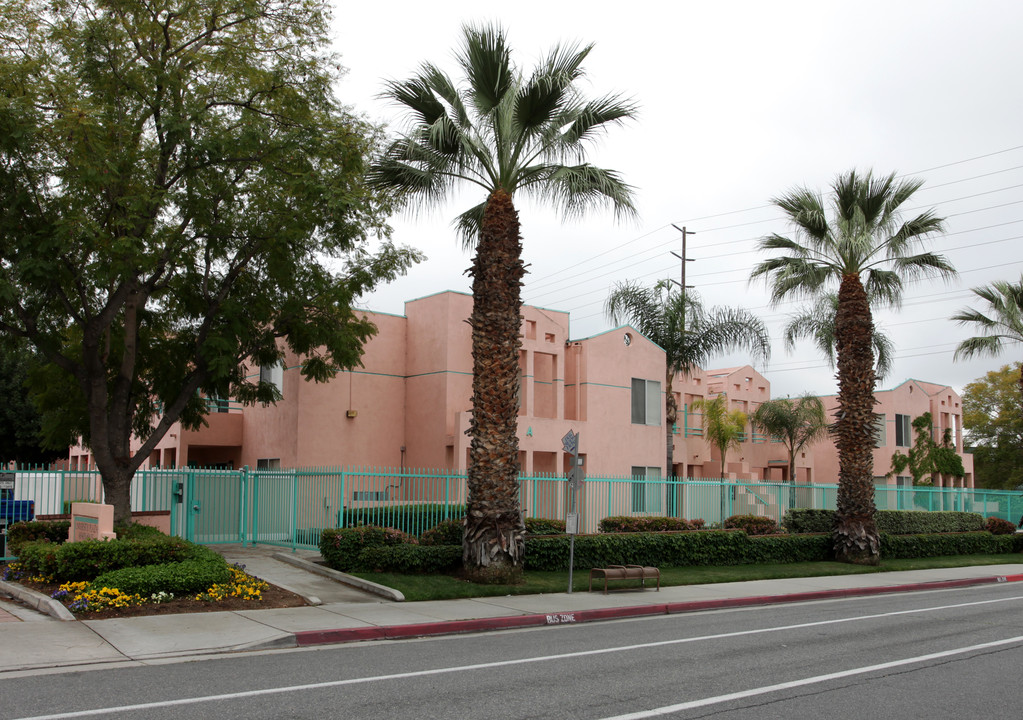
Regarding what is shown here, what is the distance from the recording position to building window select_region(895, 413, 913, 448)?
4612 cm

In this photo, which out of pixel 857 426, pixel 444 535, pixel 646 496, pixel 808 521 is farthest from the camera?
pixel 808 521

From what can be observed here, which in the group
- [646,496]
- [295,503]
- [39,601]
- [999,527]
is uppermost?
[295,503]

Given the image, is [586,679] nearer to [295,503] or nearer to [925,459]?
[295,503]

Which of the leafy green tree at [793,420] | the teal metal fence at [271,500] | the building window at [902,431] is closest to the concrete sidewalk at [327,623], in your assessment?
the teal metal fence at [271,500]

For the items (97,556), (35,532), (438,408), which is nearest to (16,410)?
(438,408)

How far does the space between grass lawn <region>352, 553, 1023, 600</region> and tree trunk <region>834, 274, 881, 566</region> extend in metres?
0.71

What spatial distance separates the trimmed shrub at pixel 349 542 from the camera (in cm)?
1681

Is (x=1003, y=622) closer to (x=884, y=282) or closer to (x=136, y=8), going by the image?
(x=884, y=282)

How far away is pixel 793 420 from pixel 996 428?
112 ft

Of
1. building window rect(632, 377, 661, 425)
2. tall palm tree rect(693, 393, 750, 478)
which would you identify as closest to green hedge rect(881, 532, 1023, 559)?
building window rect(632, 377, 661, 425)

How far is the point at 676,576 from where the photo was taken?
19.5 metres

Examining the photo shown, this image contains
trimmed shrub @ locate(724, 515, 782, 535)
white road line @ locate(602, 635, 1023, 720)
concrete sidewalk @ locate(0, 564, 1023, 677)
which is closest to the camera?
white road line @ locate(602, 635, 1023, 720)

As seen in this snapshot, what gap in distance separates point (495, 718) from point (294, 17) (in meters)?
14.2

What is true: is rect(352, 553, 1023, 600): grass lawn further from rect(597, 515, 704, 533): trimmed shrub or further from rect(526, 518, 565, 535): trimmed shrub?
rect(597, 515, 704, 533): trimmed shrub
